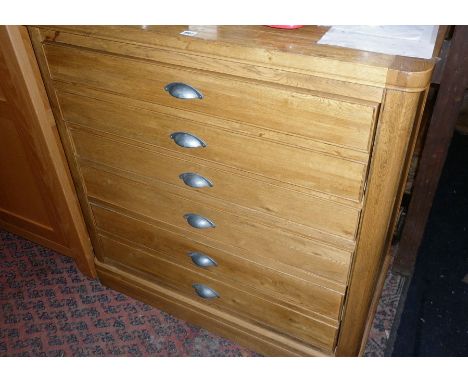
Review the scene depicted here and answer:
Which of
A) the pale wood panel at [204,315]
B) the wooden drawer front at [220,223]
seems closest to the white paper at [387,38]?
the wooden drawer front at [220,223]

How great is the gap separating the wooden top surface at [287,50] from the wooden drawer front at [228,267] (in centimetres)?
57

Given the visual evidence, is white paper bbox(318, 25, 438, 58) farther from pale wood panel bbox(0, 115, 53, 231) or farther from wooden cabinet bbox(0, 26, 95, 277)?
pale wood panel bbox(0, 115, 53, 231)

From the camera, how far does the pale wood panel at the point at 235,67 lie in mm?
750

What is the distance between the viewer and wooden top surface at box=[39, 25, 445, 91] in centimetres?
71

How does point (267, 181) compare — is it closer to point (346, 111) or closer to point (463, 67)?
point (346, 111)

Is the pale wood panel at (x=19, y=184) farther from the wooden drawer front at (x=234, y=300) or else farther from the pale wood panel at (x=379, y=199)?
the pale wood panel at (x=379, y=199)

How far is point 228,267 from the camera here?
3.93ft

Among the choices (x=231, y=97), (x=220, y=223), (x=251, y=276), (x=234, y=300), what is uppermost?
(x=231, y=97)

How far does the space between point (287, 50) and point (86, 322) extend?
1.19 m

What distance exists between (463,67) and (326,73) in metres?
0.59

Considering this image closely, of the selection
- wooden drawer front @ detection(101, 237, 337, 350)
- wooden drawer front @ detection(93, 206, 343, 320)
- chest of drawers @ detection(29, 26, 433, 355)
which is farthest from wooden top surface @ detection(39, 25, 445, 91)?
wooden drawer front @ detection(101, 237, 337, 350)

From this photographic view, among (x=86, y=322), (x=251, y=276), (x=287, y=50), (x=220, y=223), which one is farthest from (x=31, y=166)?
(x=287, y=50)

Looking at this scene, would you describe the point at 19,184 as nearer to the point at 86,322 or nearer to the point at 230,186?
the point at 86,322
